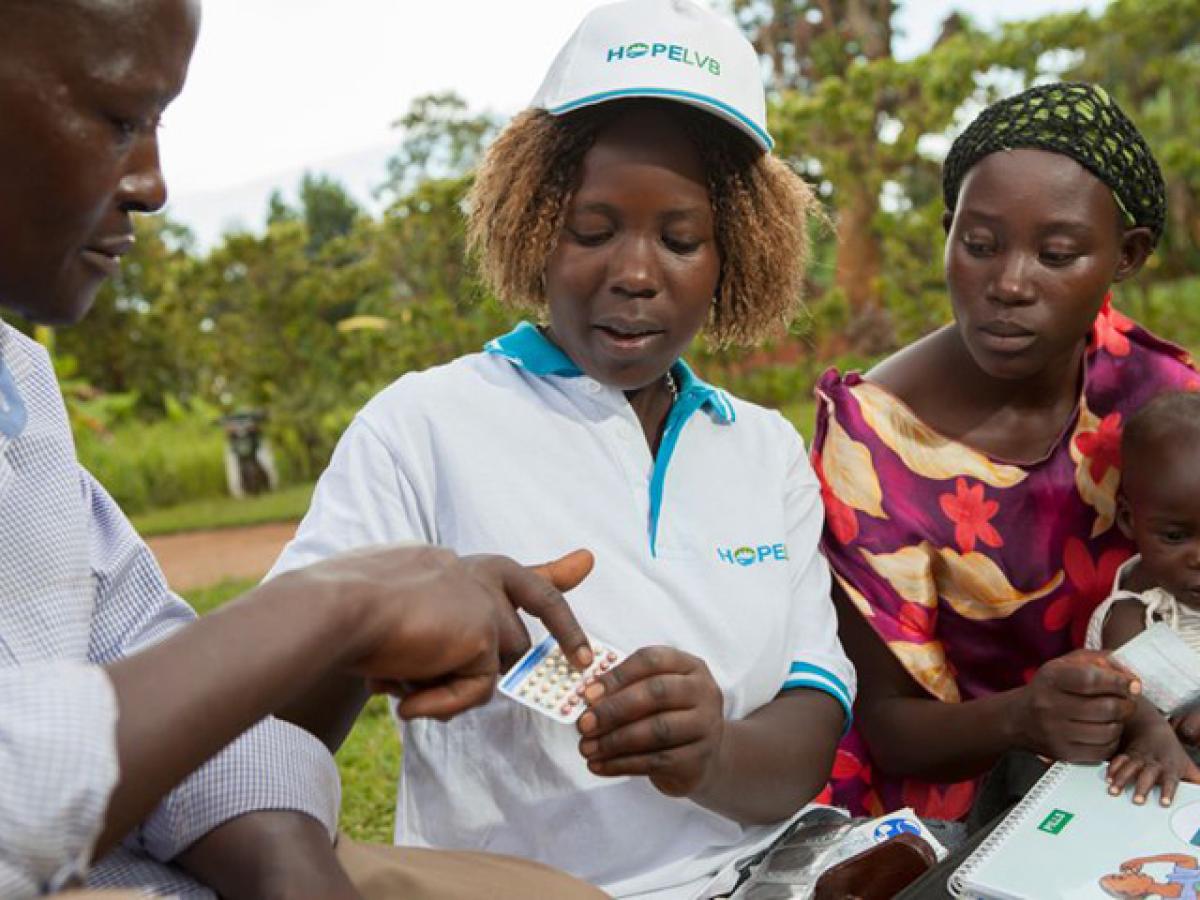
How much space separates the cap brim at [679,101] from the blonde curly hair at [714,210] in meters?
0.05

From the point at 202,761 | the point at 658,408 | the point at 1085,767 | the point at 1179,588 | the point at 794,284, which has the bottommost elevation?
the point at 1085,767

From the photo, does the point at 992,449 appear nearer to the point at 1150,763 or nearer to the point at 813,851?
the point at 1150,763

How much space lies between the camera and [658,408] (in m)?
2.18

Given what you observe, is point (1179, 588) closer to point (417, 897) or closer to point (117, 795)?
point (417, 897)

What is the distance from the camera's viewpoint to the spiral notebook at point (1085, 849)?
1589 mm

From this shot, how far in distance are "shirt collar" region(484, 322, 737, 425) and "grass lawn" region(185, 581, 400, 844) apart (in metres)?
1.44

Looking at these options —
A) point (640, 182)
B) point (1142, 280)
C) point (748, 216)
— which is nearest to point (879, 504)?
point (748, 216)

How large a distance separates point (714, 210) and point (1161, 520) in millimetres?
949

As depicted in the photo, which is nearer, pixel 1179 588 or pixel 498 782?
pixel 498 782

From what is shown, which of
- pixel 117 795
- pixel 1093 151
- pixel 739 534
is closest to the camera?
pixel 117 795

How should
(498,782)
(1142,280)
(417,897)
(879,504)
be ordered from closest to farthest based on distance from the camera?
1. (417,897)
2. (498,782)
3. (879,504)
4. (1142,280)

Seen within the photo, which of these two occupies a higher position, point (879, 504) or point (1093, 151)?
point (1093, 151)

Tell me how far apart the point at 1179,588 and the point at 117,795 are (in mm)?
1829

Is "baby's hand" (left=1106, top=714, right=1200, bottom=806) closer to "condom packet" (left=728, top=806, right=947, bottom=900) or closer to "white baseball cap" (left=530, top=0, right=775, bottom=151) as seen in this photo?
"condom packet" (left=728, top=806, right=947, bottom=900)
